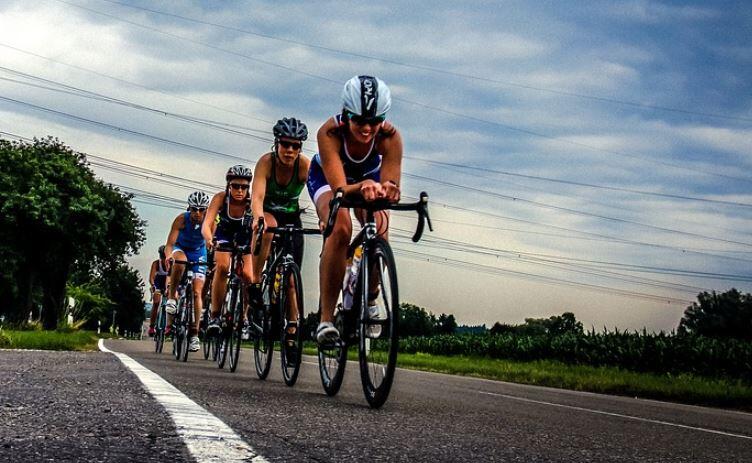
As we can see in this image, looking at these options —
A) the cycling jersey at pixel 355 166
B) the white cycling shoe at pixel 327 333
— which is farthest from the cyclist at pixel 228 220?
the white cycling shoe at pixel 327 333

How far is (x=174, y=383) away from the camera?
6941 mm

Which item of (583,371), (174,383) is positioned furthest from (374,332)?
(583,371)

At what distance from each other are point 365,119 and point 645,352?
27.5 m

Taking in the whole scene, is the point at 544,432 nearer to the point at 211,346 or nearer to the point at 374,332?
the point at 374,332

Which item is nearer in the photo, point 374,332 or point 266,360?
point 374,332

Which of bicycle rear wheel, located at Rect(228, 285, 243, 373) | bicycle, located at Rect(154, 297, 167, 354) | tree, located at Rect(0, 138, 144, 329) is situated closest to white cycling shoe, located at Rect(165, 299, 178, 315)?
bicycle, located at Rect(154, 297, 167, 354)

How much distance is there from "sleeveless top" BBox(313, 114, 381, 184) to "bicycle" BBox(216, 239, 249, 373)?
150 inches

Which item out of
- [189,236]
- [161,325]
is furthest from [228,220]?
[161,325]

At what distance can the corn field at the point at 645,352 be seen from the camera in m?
30.5

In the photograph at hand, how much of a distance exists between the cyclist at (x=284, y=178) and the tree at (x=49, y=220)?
45318 mm

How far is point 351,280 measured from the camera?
638 cm

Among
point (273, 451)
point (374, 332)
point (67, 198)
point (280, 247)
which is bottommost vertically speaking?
point (273, 451)

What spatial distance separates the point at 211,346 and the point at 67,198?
44880mm

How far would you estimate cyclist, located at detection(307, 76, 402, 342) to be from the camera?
616 cm
